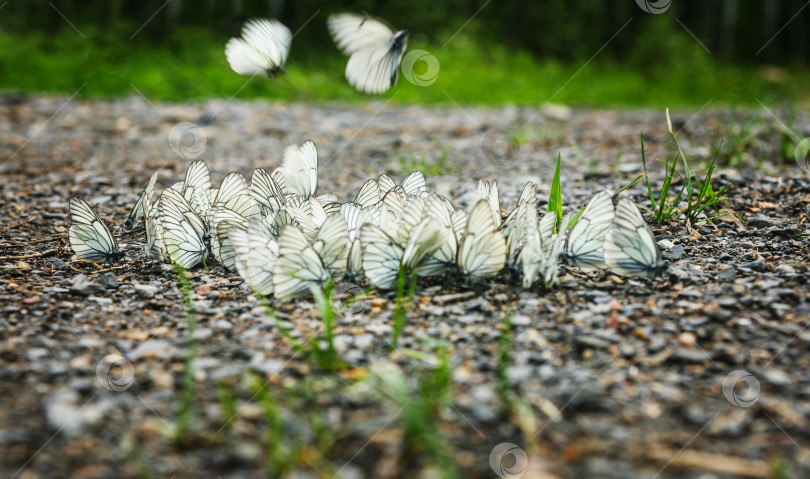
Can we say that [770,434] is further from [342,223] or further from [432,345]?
[342,223]

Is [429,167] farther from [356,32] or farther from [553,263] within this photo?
[553,263]

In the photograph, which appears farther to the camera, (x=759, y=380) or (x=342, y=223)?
(x=342, y=223)

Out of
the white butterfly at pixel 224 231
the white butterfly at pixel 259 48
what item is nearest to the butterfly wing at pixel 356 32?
the white butterfly at pixel 259 48

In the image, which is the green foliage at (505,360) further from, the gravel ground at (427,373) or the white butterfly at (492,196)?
the white butterfly at (492,196)

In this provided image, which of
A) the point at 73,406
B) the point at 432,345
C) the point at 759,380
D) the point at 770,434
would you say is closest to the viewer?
the point at 770,434

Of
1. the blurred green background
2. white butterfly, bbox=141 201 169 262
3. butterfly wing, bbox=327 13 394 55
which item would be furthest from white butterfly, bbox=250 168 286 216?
the blurred green background

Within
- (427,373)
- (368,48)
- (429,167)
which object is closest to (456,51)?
(429,167)

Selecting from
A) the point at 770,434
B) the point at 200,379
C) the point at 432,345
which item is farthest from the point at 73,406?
the point at 770,434
